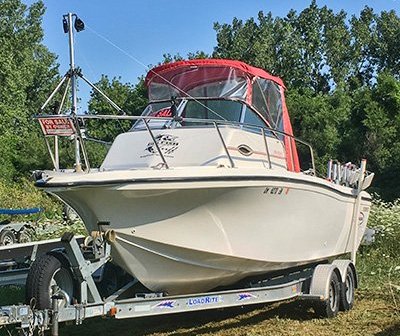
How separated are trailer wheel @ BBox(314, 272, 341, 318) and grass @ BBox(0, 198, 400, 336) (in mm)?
81

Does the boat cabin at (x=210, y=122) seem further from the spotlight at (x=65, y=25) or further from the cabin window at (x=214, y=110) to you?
the spotlight at (x=65, y=25)

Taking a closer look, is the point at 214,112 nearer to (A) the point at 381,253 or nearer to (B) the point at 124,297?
(B) the point at 124,297

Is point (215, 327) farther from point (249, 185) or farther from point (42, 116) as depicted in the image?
point (42, 116)

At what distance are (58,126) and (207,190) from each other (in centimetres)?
146

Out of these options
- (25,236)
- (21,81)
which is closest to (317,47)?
(21,81)

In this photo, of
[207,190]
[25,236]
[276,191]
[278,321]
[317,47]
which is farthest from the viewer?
[317,47]

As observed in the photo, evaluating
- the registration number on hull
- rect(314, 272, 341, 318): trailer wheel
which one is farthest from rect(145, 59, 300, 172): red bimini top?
rect(314, 272, 341, 318): trailer wheel

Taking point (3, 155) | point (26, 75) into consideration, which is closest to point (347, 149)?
A: point (3, 155)

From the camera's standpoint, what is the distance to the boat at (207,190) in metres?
5.64

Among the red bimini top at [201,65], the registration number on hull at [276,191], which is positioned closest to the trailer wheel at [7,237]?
the red bimini top at [201,65]

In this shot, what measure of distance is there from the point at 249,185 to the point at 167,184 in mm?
863

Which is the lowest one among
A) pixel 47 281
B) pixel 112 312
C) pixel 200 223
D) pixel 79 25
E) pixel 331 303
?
pixel 331 303

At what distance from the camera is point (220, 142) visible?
6348 millimetres

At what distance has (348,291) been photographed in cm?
751
